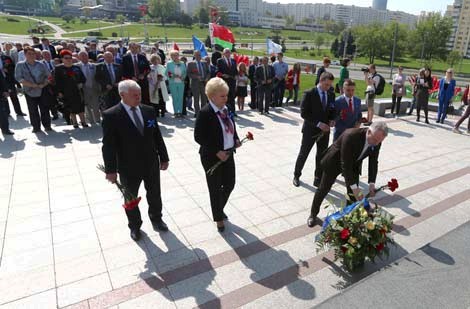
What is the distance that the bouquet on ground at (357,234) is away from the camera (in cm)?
343

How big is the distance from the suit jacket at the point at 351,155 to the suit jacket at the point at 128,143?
219 cm

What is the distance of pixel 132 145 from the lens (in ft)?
12.5

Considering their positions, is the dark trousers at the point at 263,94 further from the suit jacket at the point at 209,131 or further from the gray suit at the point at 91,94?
the suit jacket at the point at 209,131

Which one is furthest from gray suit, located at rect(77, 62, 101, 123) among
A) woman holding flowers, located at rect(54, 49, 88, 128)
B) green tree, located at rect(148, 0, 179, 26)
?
green tree, located at rect(148, 0, 179, 26)

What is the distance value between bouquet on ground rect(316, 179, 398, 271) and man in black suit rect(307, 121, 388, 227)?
35 centimetres

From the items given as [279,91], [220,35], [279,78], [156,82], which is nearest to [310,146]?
[156,82]

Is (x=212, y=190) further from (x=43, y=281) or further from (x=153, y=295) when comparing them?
(x=43, y=281)

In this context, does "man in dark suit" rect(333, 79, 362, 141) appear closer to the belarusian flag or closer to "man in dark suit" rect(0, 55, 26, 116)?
the belarusian flag

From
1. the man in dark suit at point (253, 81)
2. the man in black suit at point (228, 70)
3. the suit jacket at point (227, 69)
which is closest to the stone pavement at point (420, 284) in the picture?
the man in black suit at point (228, 70)

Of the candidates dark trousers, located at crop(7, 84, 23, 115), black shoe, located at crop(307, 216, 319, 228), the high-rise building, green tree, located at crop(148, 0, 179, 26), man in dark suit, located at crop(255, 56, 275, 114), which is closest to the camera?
black shoe, located at crop(307, 216, 319, 228)

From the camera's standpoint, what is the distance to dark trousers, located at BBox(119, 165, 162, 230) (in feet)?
13.3

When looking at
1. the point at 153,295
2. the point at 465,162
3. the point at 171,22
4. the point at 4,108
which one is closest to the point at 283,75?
the point at 465,162

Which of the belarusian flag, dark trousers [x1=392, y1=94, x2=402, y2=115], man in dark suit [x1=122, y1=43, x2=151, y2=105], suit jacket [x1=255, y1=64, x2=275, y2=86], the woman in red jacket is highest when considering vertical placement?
the belarusian flag

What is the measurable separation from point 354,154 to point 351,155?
1.4 inches
